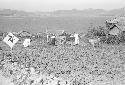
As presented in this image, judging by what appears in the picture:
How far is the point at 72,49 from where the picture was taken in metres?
17.6

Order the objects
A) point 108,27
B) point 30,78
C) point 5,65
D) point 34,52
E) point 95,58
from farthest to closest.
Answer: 1. point 108,27
2. point 34,52
3. point 95,58
4. point 5,65
5. point 30,78

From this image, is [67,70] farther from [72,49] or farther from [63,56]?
[72,49]

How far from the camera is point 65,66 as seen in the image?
12914mm

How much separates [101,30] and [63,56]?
8839 mm

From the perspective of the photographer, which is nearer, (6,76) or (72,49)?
(6,76)

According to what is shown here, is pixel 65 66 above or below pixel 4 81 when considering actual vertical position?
above

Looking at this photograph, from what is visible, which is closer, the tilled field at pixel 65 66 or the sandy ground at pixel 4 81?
the tilled field at pixel 65 66

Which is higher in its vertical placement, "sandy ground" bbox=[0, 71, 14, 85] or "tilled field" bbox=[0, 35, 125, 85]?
"tilled field" bbox=[0, 35, 125, 85]

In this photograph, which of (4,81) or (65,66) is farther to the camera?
(65,66)

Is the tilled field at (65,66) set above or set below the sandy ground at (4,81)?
above

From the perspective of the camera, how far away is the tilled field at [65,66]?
10875mm

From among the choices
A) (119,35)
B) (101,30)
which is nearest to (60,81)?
(119,35)

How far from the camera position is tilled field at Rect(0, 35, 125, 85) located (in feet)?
35.7

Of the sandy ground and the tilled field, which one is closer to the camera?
the tilled field
